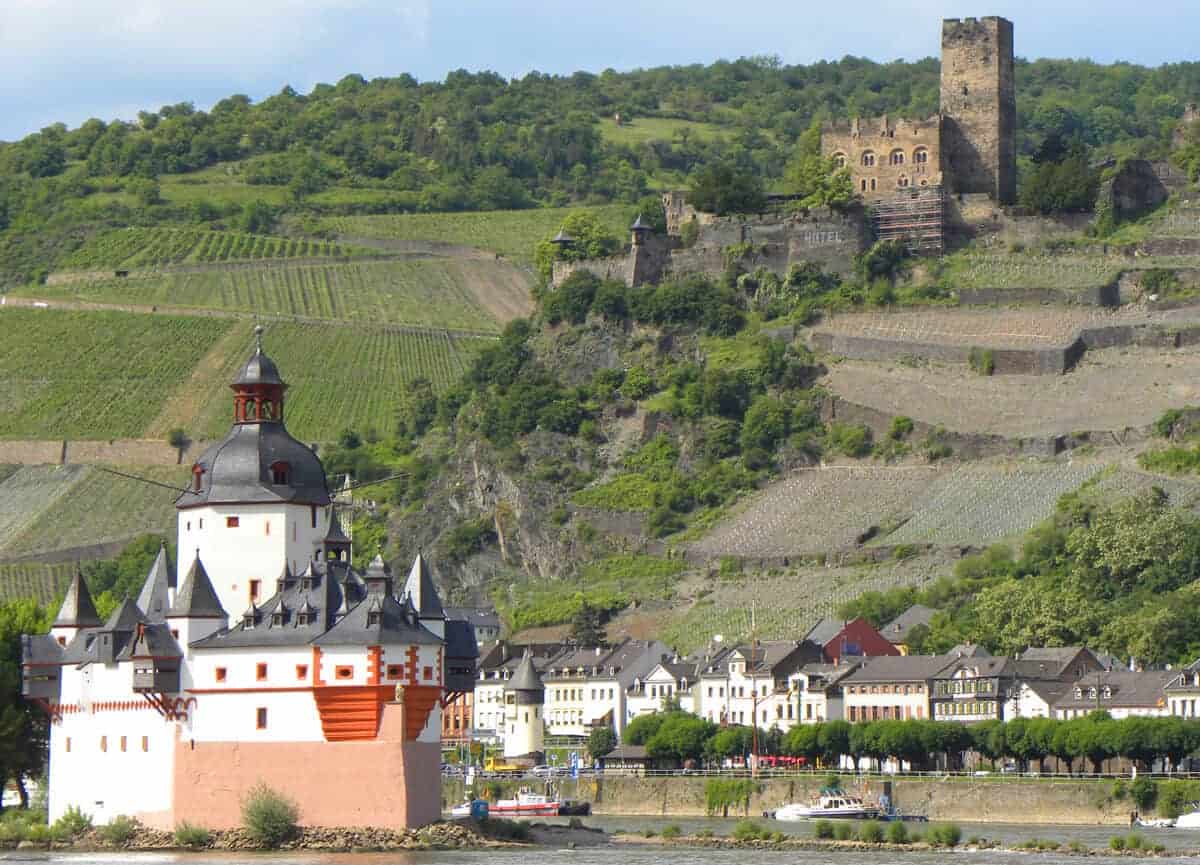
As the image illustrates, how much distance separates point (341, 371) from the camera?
171375 mm

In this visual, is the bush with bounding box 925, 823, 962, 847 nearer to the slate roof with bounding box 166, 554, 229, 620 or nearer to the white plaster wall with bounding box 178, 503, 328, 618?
the white plaster wall with bounding box 178, 503, 328, 618

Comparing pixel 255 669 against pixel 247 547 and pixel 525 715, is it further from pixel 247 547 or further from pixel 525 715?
pixel 525 715

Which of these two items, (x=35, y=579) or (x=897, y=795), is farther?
(x=35, y=579)

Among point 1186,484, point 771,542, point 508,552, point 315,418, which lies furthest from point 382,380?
point 1186,484

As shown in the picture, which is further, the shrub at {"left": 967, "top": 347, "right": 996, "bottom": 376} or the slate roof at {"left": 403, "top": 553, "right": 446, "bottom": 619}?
the shrub at {"left": 967, "top": 347, "right": 996, "bottom": 376}

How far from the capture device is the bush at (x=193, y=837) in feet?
259

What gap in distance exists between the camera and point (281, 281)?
618ft

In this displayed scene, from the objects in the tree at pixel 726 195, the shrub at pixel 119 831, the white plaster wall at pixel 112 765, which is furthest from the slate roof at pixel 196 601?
the tree at pixel 726 195

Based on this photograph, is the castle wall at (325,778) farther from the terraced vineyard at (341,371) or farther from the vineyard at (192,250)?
the vineyard at (192,250)

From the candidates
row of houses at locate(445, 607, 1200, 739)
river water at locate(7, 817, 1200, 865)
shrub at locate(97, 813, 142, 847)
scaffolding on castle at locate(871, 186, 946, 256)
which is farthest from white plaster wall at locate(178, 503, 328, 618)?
scaffolding on castle at locate(871, 186, 946, 256)

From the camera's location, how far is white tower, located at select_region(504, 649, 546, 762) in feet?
400

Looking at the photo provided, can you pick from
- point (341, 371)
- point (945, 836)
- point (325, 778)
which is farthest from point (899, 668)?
point (341, 371)

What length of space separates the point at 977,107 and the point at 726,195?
1268 cm

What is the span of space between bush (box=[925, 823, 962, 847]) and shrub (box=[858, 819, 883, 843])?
4.54 feet
